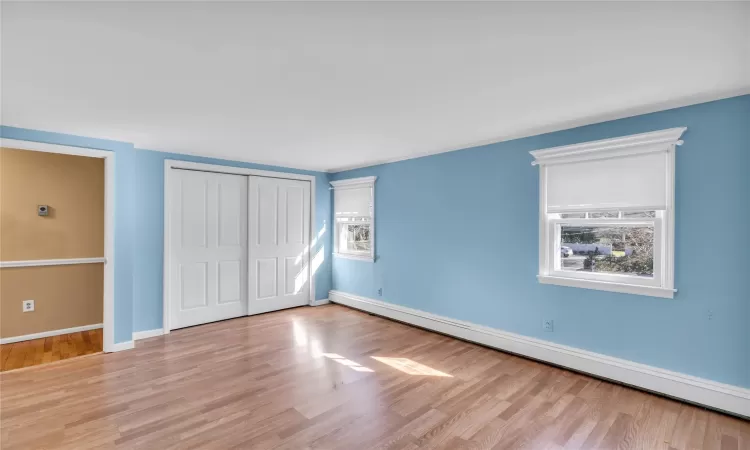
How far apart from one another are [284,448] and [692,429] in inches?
107

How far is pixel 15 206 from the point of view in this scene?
13.6 ft

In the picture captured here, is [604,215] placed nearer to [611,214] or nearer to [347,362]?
[611,214]

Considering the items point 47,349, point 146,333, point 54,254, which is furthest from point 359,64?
point 54,254

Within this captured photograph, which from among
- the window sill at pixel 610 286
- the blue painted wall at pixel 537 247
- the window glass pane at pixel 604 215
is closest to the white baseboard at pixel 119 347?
the blue painted wall at pixel 537 247

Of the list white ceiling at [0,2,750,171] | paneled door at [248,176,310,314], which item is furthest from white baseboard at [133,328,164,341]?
white ceiling at [0,2,750,171]

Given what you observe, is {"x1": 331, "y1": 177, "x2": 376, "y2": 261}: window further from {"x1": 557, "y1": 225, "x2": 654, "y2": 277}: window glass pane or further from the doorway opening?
the doorway opening

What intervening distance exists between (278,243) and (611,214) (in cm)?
437

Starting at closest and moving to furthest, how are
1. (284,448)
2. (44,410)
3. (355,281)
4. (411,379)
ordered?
(284,448), (44,410), (411,379), (355,281)

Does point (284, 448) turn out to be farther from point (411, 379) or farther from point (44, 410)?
point (44, 410)

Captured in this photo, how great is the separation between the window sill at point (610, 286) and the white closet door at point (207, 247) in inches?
158

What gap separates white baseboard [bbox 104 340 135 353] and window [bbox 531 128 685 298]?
4.49m

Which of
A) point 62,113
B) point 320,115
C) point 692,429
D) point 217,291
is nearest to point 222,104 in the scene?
point 320,115

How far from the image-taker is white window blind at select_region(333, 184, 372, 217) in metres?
5.61

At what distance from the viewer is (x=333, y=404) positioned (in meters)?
2.72
